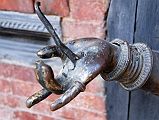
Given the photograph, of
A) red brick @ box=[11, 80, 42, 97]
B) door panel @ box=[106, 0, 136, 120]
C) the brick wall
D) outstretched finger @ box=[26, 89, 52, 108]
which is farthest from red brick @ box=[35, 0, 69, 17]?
outstretched finger @ box=[26, 89, 52, 108]

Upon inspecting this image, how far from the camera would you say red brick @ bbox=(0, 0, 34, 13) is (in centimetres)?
103

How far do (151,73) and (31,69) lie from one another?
0.44 meters

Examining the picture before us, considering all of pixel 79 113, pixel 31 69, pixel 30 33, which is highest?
pixel 30 33

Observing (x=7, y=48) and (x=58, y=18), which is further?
(x=7, y=48)

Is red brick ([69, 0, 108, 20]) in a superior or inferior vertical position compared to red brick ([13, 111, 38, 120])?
superior

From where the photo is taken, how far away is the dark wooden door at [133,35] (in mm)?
899

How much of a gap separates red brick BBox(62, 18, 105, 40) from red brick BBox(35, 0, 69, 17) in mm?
25

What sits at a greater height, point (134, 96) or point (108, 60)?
point (108, 60)

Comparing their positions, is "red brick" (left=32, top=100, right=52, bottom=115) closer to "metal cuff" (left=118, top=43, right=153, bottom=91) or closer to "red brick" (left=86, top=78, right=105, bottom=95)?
"red brick" (left=86, top=78, right=105, bottom=95)

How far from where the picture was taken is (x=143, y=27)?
36.0 inches

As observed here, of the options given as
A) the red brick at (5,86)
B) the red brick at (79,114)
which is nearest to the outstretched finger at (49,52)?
the red brick at (79,114)

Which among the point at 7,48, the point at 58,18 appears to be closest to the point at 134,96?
the point at 58,18

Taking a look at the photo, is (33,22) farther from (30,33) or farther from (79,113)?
(79,113)

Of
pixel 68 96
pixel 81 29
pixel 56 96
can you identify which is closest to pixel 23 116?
pixel 56 96
